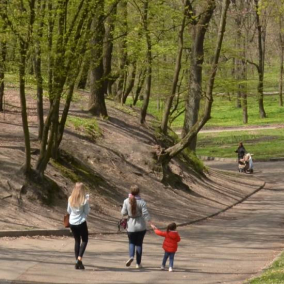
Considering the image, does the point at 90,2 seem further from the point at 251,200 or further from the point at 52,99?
the point at 251,200

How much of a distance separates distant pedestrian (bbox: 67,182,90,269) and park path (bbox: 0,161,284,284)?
34 cm

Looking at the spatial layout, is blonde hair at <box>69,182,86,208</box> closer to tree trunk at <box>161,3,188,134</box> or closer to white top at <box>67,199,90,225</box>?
white top at <box>67,199,90,225</box>

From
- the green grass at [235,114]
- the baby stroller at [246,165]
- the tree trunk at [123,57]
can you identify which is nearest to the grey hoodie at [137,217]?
the tree trunk at [123,57]

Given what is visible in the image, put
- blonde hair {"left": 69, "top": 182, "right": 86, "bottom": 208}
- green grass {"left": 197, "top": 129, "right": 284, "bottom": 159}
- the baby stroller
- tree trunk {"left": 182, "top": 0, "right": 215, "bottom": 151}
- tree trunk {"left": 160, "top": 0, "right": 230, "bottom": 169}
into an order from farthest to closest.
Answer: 1. green grass {"left": 197, "top": 129, "right": 284, "bottom": 159}
2. the baby stroller
3. tree trunk {"left": 182, "top": 0, "right": 215, "bottom": 151}
4. tree trunk {"left": 160, "top": 0, "right": 230, "bottom": 169}
5. blonde hair {"left": 69, "top": 182, "right": 86, "bottom": 208}

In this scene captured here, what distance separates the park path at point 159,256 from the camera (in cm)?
1277

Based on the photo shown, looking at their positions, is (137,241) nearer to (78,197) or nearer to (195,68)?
(78,197)

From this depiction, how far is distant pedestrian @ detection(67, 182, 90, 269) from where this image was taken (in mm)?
12984

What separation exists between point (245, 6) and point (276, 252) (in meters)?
42.1

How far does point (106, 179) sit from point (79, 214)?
10914 millimetres

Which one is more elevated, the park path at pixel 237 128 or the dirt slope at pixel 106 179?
the dirt slope at pixel 106 179

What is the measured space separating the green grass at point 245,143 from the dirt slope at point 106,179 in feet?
50.4

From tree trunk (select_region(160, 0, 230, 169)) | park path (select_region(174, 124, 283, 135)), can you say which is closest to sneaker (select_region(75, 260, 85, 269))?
tree trunk (select_region(160, 0, 230, 169))

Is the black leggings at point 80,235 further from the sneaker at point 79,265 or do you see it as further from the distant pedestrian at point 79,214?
the sneaker at point 79,265

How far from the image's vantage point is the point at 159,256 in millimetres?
15781
